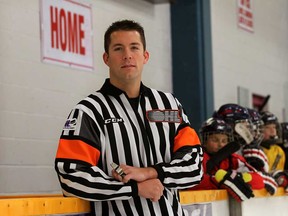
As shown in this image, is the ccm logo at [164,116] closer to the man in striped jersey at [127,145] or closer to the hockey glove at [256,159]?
the man in striped jersey at [127,145]

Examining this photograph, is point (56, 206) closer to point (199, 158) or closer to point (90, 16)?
point (199, 158)

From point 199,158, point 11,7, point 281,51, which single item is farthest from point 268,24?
point 199,158

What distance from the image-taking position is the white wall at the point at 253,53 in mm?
6545

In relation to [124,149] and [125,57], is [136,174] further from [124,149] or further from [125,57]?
[125,57]

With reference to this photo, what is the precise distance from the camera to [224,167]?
401 cm

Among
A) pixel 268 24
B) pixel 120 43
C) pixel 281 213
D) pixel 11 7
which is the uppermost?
pixel 268 24

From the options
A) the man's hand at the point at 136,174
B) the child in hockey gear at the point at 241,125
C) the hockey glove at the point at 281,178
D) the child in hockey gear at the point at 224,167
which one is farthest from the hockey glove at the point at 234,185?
the man's hand at the point at 136,174

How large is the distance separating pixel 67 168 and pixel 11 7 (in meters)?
2.04

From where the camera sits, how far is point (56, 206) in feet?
7.31

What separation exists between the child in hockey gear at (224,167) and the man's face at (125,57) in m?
1.32

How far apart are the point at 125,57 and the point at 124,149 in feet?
1.09

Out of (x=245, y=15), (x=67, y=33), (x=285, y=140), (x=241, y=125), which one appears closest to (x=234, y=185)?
(x=241, y=125)

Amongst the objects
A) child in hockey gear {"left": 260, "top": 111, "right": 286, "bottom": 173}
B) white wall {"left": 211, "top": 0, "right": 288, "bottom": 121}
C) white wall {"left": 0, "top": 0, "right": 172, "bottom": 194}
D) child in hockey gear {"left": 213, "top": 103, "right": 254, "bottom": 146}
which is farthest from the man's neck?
white wall {"left": 211, "top": 0, "right": 288, "bottom": 121}

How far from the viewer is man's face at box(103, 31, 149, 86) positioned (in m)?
2.48
